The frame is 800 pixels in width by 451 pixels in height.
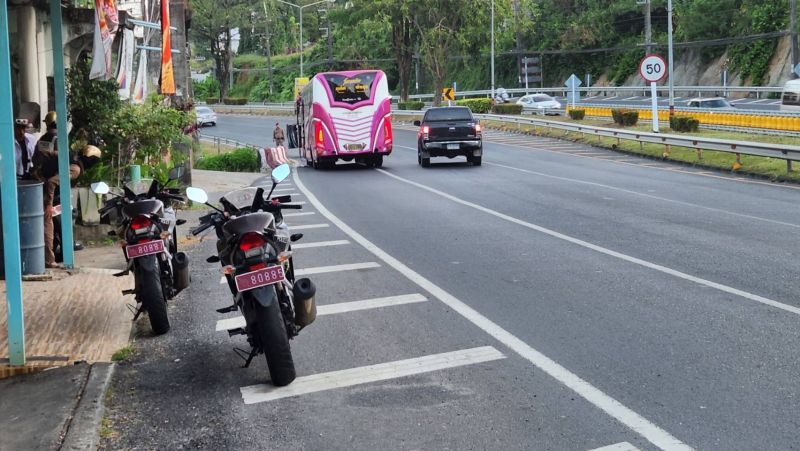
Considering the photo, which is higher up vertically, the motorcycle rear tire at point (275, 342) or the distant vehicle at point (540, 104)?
the distant vehicle at point (540, 104)

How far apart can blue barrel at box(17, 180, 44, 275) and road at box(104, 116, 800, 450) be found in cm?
183

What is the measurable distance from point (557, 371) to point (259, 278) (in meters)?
2.25

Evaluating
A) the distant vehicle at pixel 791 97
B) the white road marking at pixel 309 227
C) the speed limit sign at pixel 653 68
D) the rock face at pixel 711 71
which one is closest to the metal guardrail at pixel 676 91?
the rock face at pixel 711 71

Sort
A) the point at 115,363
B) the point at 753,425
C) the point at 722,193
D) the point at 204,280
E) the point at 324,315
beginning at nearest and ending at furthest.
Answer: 1. the point at 753,425
2. the point at 115,363
3. the point at 324,315
4. the point at 204,280
5. the point at 722,193

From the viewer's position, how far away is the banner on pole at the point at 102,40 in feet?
43.3

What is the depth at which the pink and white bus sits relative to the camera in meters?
31.1

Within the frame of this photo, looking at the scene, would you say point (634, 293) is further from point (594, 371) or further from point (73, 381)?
point (73, 381)

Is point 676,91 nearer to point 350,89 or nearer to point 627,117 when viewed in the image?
point 627,117

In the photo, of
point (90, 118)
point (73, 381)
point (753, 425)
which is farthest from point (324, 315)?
point (90, 118)

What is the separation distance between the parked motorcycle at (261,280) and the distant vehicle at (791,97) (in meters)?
41.0

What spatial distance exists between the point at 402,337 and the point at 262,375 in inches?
54.4

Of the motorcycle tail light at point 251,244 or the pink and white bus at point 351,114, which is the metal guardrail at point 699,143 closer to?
the pink and white bus at point 351,114

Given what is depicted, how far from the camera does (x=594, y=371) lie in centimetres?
700

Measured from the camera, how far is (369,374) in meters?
7.15
